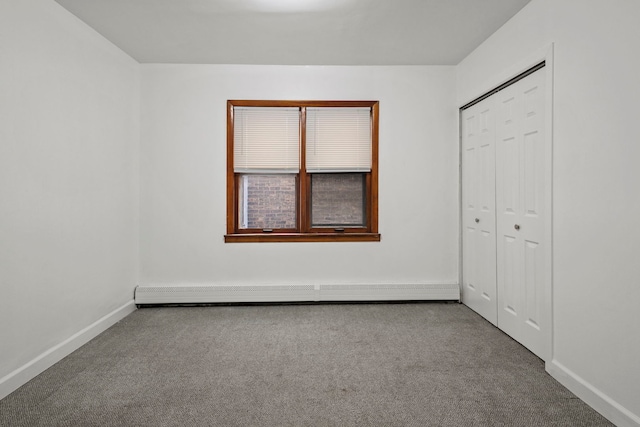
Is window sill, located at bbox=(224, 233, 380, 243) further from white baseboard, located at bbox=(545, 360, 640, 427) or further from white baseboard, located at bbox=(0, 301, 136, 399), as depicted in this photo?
white baseboard, located at bbox=(545, 360, 640, 427)

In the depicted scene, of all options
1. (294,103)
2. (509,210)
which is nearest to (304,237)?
(294,103)

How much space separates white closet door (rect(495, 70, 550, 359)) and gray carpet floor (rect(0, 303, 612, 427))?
25cm

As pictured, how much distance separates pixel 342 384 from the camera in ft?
7.89

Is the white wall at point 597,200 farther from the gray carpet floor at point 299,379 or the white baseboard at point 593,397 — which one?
the gray carpet floor at point 299,379

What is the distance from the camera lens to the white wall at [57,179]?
2.41 metres

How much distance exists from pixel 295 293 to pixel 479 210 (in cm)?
223

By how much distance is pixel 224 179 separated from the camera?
425 centimetres

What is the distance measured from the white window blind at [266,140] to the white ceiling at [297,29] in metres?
0.58

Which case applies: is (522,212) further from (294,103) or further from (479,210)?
(294,103)

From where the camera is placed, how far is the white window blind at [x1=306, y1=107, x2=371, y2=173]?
4359 millimetres

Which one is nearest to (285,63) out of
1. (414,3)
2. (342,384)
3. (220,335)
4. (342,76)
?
(342,76)

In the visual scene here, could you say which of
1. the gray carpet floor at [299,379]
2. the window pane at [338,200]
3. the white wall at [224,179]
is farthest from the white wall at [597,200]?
the window pane at [338,200]

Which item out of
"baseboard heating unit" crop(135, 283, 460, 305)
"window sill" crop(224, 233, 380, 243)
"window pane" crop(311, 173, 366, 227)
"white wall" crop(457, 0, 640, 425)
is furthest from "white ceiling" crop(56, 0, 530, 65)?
"baseboard heating unit" crop(135, 283, 460, 305)

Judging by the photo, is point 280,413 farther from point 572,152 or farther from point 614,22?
point 614,22
